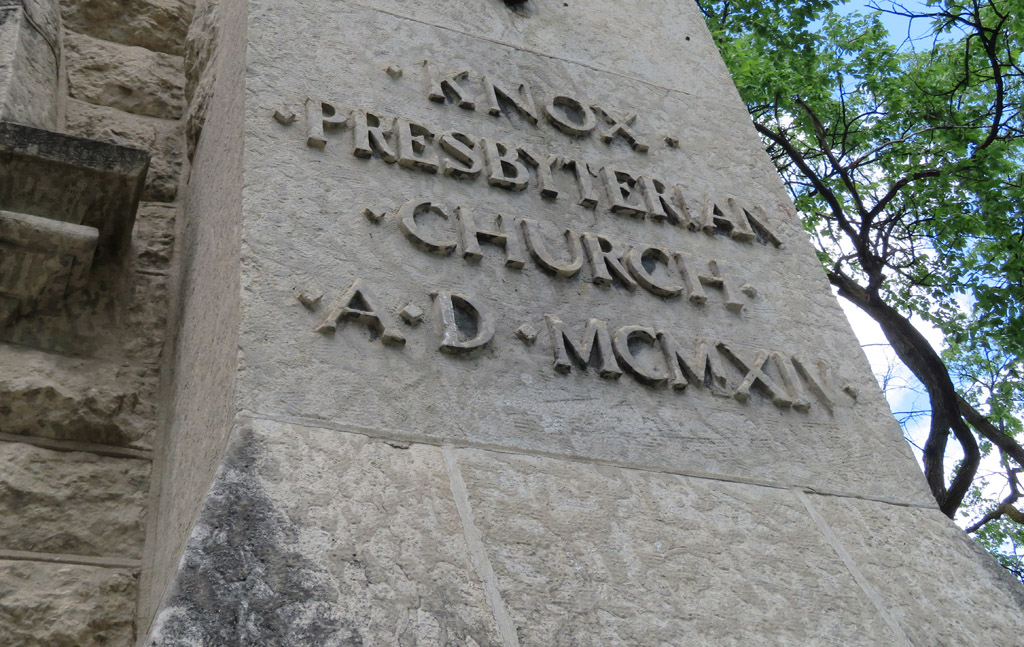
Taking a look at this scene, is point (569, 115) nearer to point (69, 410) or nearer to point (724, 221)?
point (724, 221)

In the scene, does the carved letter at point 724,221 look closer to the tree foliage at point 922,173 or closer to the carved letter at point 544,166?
the carved letter at point 544,166

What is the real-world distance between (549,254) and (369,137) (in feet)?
1.88

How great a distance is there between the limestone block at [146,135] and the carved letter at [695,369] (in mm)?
1680

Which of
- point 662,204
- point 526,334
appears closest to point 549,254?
point 526,334

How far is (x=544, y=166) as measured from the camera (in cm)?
311

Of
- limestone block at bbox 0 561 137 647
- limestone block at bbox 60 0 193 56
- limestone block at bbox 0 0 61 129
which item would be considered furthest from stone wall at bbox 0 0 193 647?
limestone block at bbox 60 0 193 56

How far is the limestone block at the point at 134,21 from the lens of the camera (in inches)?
147

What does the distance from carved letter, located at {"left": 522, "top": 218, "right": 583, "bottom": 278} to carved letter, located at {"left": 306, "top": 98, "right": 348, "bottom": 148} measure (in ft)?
1.83

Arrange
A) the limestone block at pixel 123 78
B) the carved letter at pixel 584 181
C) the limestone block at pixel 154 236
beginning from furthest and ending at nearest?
the limestone block at pixel 123 78
the limestone block at pixel 154 236
the carved letter at pixel 584 181

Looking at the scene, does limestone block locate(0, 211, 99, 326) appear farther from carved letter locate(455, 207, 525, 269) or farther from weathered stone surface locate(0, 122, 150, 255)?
carved letter locate(455, 207, 525, 269)

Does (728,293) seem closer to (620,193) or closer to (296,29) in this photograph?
(620,193)

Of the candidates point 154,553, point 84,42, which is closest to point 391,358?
point 154,553

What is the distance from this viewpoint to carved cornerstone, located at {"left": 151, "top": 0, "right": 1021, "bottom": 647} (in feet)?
6.72

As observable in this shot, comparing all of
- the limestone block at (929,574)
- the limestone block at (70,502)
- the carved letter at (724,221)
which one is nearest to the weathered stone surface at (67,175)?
the limestone block at (70,502)
